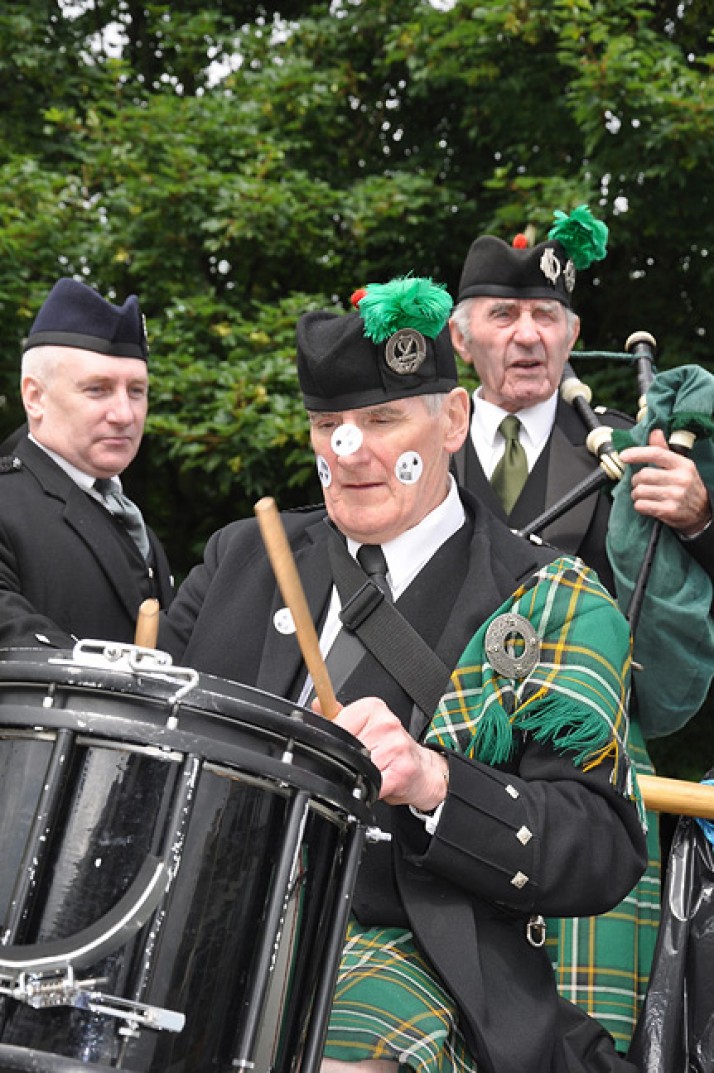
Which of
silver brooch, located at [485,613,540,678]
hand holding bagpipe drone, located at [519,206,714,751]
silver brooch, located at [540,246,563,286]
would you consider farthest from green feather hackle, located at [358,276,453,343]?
silver brooch, located at [540,246,563,286]

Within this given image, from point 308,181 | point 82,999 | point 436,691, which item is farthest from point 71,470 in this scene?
point 308,181

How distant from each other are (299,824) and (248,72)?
7.21 metres

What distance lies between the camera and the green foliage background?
7.27 metres

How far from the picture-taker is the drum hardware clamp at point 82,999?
1889mm

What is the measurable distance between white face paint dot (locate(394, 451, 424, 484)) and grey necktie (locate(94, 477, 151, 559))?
4.56 feet

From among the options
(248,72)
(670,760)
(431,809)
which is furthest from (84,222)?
(431,809)

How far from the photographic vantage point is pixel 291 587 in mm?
2178

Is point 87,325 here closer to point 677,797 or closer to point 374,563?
point 374,563

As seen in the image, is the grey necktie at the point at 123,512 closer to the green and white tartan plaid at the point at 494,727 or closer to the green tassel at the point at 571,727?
the green and white tartan plaid at the point at 494,727

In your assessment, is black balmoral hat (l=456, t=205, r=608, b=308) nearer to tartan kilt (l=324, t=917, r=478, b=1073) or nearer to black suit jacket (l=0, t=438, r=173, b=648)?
black suit jacket (l=0, t=438, r=173, b=648)

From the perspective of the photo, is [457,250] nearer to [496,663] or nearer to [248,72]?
[248,72]

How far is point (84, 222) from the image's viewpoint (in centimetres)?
809

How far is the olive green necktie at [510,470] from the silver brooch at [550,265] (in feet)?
1.34

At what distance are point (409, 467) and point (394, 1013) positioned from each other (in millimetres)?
956
